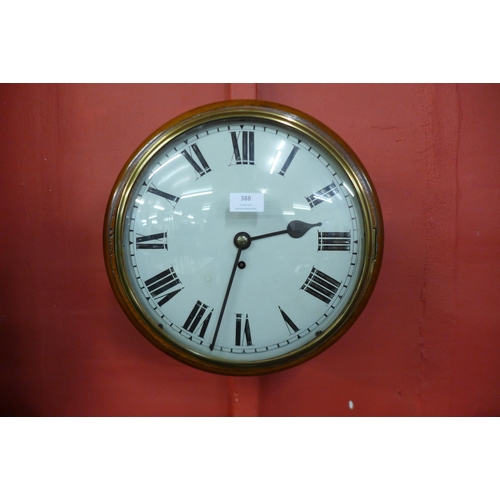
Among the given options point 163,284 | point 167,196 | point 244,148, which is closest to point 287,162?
point 244,148

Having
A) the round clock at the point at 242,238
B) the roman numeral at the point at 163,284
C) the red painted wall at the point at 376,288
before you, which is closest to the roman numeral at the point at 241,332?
the round clock at the point at 242,238

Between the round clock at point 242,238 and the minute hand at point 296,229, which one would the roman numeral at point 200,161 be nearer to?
the round clock at point 242,238

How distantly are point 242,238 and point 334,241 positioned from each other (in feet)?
0.64

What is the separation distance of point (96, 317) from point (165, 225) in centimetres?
40

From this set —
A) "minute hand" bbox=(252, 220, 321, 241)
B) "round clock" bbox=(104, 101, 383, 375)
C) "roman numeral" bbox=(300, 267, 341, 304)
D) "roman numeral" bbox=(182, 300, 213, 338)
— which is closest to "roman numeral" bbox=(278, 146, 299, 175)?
"round clock" bbox=(104, 101, 383, 375)

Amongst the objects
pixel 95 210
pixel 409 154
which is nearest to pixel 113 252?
pixel 95 210

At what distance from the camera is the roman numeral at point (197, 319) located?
821mm

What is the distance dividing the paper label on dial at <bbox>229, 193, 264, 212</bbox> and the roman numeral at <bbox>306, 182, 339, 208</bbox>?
0.33ft

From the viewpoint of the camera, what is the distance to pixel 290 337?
822 mm

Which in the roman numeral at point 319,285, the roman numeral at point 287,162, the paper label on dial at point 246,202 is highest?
the roman numeral at point 287,162

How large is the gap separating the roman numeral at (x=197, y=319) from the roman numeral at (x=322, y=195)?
32cm

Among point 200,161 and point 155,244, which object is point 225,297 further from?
point 200,161

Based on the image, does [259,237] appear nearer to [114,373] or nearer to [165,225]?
[165,225]

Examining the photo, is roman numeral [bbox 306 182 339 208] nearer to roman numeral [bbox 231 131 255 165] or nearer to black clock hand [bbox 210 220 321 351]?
black clock hand [bbox 210 220 321 351]
